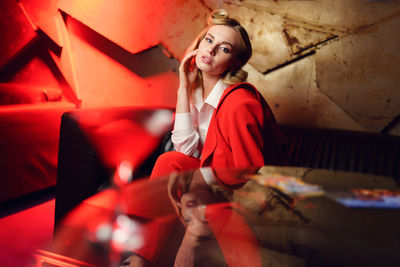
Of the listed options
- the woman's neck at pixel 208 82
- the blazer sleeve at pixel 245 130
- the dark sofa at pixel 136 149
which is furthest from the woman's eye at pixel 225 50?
the dark sofa at pixel 136 149

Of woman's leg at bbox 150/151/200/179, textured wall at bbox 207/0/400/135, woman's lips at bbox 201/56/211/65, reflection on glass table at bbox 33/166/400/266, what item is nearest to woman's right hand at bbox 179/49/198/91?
woman's lips at bbox 201/56/211/65

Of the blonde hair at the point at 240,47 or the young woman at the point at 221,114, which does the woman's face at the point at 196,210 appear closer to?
the young woman at the point at 221,114

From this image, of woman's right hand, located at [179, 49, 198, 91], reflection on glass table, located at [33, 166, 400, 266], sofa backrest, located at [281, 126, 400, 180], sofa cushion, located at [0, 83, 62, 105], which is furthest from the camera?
sofa cushion, located at [0, 83, 62, 105]

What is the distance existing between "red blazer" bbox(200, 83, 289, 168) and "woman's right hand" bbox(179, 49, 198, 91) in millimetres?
273

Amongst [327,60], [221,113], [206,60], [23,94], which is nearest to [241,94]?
[221,113]

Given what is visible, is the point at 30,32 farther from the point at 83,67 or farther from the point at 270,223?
the point at 270,223

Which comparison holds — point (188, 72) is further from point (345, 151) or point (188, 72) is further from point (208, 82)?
point (345, 151)

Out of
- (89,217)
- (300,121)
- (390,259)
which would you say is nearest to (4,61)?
(300,121)

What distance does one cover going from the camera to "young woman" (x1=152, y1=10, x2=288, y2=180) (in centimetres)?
116

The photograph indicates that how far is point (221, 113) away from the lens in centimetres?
127

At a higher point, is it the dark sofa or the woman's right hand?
the woman's right hand

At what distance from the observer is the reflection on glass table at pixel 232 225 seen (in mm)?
414

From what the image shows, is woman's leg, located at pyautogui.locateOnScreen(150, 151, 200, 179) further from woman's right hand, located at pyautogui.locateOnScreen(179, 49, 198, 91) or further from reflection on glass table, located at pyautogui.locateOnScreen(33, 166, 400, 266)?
reflection on glass table, located at pyautogui.locateOnScreen(33, 166, 400, 266)

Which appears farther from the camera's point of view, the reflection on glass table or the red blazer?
the red blazer
